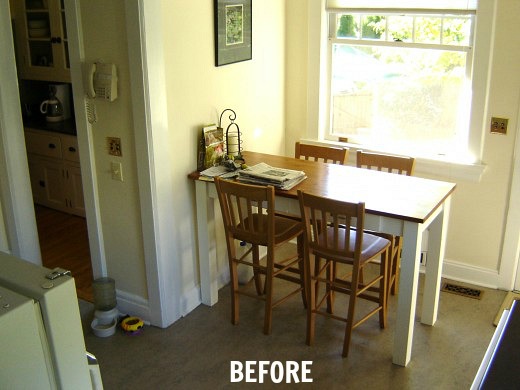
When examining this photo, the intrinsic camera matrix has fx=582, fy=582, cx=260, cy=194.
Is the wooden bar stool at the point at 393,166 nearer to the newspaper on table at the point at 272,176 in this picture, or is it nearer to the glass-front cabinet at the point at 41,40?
the newspaper on table at the point at 272,176

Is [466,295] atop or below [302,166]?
below

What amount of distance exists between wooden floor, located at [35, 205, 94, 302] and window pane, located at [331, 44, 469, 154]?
2128 mm

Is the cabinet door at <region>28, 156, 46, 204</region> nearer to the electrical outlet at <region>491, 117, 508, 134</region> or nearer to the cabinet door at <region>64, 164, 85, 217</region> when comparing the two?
the cabinet door at <region>64, 164, 85, 217</region>

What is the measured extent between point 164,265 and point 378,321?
Answer: 134 centimetres

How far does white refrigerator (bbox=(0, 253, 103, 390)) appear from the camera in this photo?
0.87 m

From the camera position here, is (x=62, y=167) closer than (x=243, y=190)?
No

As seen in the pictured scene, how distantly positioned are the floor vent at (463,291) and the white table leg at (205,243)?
5.11ft

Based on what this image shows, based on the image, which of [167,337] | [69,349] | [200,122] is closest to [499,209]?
[200,122]

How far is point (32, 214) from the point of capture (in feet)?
12.1

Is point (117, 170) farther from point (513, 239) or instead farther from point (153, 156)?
point (513, 239)

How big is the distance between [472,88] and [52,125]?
11.3ft

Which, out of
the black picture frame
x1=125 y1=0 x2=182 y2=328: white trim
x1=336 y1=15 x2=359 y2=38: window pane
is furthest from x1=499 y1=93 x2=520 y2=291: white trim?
x1=125 y1=0 x2=182 y2=328: white trim

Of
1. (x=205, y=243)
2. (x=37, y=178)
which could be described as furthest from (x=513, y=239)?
(x=37, y=178)

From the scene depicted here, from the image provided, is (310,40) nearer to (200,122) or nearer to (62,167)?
(200,122)
